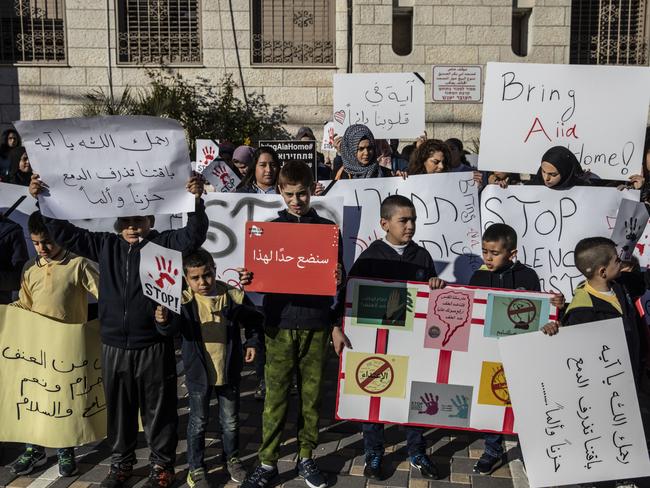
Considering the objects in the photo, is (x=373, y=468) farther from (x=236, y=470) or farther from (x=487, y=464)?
(x=236, y=470)

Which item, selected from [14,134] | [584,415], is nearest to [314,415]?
[584,415]

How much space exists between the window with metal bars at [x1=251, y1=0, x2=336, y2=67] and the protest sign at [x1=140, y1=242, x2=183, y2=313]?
10.4 m

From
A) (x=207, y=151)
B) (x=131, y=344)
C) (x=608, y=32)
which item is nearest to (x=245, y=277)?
(x=131, y=344)

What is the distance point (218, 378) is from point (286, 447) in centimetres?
87

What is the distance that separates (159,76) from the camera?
13.2 m

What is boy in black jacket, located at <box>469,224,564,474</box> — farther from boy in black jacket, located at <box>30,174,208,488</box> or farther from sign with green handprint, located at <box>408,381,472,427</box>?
boy in black jacket, located at <box>30,174,208,488</box>

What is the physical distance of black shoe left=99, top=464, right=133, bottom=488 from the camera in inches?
151

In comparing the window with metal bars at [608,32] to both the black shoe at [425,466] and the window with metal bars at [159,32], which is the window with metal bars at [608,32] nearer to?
the window with metal bars at [159,32]

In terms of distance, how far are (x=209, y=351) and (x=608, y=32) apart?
12.3 metres

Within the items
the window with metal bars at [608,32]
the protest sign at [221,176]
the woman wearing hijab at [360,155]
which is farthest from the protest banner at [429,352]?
the window with metal bars at [608,32]

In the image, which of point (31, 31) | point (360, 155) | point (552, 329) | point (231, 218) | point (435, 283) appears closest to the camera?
point (552, 329)

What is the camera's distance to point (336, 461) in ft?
13.8

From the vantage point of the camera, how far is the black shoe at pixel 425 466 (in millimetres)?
3941

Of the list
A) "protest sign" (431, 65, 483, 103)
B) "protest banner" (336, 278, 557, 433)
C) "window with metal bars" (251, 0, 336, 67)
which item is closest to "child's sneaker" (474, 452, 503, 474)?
"protest banner" (336, 278, 557, 433)
